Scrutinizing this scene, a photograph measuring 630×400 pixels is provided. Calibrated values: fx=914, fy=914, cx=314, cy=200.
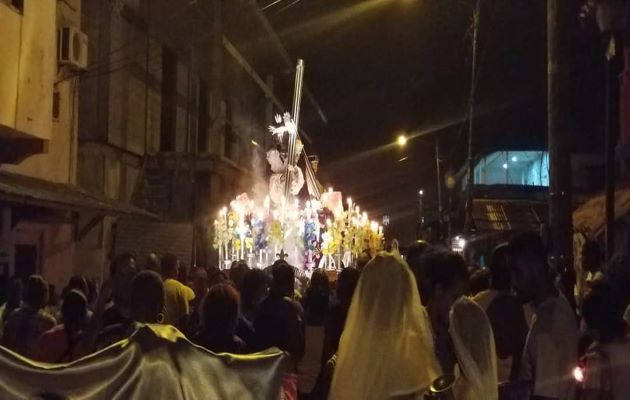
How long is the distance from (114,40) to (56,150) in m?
3.56

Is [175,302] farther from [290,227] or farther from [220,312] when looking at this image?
[290,227]

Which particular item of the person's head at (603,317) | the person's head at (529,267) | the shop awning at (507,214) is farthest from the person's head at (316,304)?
the shop awning at (507,214)

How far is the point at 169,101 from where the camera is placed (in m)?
25.5

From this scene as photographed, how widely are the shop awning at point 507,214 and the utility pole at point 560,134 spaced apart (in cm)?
1725

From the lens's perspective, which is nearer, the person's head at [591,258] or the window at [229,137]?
the person's head at [591,258]

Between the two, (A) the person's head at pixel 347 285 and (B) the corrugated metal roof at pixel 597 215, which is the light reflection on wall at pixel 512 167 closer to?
(B) the corrugated metal roof at pixel 597 215

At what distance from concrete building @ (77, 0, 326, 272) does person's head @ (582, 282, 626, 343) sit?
15655mm

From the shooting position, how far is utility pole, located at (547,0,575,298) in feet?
35.4

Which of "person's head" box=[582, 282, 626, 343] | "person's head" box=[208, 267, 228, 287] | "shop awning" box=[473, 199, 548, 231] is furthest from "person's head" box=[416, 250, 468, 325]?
"shop awning" box=[473, 199, 548, 231]

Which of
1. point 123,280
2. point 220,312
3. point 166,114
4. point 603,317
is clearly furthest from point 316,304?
point 166,114

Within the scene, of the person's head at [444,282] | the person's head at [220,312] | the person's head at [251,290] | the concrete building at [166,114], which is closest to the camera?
the person's head at [444,282]

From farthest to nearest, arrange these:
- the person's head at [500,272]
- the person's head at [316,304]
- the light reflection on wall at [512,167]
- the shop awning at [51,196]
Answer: the light reflection on wall at [512,167] < the shop awning at [51,196] < the person's head at [316,304] < the person's head at [500,272]

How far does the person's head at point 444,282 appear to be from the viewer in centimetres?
483

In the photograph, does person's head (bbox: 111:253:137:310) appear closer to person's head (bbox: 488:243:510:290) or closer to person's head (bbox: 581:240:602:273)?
person's head (bbox: 488:243:510:290)
